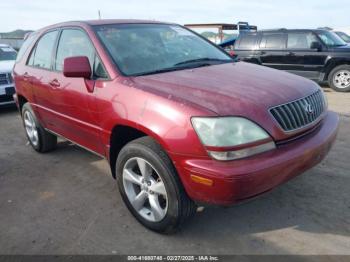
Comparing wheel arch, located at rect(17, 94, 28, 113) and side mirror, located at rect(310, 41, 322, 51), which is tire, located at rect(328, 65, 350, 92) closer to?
side mirror, located at rect(310, 41, 322, 51)

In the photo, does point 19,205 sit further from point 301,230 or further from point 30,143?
point 301,230

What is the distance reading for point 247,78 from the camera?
299cm

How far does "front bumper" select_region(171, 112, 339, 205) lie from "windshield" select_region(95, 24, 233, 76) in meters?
1.13

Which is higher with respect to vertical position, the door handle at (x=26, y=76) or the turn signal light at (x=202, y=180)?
the door handle at (x=26, y=76)

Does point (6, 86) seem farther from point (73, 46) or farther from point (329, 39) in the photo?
point (329, 39)

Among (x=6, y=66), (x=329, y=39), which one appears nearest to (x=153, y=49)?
(x=6, y=66)

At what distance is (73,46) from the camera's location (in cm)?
368

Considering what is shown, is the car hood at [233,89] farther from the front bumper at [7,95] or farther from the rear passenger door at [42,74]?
the front bumper at [7,95]

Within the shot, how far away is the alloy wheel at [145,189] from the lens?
2.77 m

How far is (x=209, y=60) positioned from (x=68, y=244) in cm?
224

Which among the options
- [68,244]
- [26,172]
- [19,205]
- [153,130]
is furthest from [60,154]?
[153,130]

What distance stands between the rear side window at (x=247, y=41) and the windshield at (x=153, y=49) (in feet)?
24.1

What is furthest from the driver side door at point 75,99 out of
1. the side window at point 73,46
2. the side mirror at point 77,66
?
the side mirror at point 77,66

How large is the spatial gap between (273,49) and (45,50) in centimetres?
782
